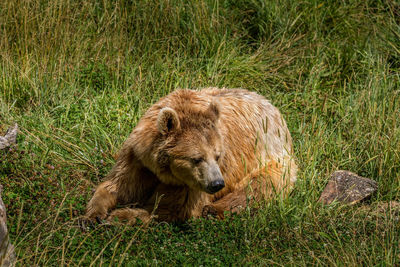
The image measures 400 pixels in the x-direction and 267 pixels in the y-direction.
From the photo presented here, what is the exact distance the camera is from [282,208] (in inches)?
185

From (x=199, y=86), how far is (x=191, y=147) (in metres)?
2.07

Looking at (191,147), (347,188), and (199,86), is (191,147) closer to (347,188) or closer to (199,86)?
(347,188)

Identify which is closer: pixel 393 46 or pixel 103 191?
pixel 103 191

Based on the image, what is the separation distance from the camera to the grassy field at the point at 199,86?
4426 millimetres

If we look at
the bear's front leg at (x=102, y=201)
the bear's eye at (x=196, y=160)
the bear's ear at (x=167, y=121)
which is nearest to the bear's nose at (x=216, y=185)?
the bear's eye at (x=196, y=160)

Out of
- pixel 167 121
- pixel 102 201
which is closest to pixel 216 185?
pixel 167 121

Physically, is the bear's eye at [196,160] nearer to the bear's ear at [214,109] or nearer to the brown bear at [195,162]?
the brown bear at [195,162]

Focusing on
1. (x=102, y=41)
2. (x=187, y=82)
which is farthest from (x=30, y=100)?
(x=187, y=82)

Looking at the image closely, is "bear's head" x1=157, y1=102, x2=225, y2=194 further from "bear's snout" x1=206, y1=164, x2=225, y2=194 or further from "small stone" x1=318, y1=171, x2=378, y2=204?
"small stone" x1=318, y1=171, x2=378, y2=204

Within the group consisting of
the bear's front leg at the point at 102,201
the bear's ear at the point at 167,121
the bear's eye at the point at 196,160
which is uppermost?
the bear's ear at the point at 167,121

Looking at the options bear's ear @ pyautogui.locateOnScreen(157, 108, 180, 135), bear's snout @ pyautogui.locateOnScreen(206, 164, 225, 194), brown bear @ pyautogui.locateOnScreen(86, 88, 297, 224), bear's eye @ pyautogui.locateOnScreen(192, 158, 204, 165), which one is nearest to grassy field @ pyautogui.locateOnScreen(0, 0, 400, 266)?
brown bear @ pyautogui.locateOnScreen(86, 88, 297, 224)

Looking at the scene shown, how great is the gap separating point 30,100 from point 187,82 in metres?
1.78

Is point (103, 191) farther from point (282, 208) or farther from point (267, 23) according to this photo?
point (267, 23)

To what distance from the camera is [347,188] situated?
5.29 m
